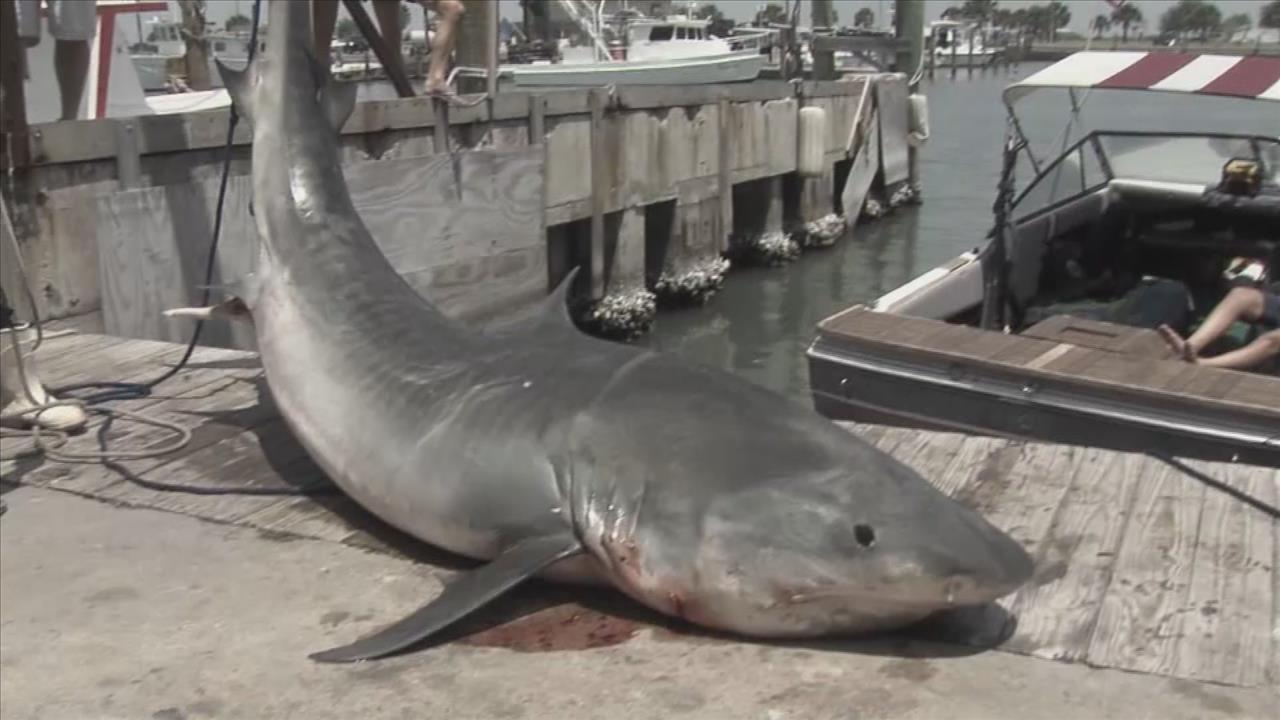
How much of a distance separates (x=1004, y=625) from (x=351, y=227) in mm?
2658

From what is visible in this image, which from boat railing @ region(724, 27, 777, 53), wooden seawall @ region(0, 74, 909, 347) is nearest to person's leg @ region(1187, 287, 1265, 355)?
wooden seawall @ region(0, 74, 909, 347)

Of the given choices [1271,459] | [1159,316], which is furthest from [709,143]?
[1271,459]

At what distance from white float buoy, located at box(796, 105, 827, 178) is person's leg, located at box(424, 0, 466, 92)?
38.7ft

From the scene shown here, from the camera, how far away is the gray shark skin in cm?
Answer: 307

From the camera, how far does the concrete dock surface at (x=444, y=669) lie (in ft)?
9.91

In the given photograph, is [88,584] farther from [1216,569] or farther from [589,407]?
[1216,569]

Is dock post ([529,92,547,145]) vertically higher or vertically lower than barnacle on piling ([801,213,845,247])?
higher

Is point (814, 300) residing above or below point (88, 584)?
below

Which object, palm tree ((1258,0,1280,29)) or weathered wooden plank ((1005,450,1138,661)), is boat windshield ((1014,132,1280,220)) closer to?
palm tree ((1258,0,1280,29))

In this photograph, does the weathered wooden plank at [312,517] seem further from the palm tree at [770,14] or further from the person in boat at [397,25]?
the palm tree at [770,14]

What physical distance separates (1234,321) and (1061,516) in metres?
3.54

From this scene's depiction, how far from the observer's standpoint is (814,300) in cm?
2000

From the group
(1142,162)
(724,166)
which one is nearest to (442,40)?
(1142,162)

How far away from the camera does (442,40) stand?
1069 cm
